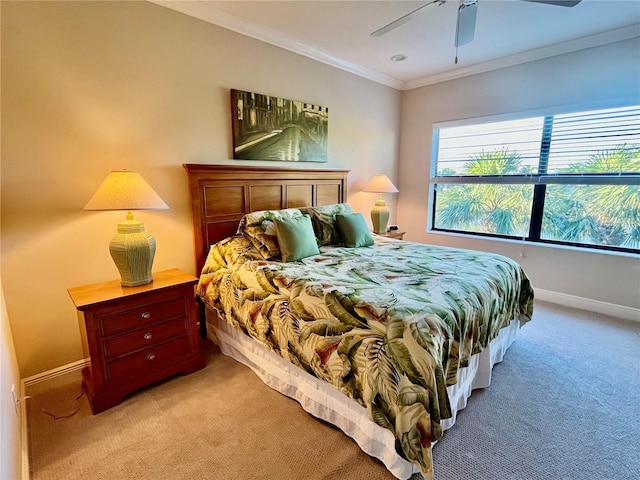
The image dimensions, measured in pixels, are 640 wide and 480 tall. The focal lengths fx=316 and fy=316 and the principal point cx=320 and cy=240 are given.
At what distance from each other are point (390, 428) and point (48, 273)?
2.33 m

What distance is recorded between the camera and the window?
314 cm

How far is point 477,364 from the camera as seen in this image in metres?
2.06

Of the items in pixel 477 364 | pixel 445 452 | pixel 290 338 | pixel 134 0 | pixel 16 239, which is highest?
pixel 134 0

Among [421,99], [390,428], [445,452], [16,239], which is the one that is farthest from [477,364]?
[421,99]

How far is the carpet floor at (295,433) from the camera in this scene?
1.53 metres

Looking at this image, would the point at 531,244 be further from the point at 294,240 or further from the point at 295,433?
the point at 295,433

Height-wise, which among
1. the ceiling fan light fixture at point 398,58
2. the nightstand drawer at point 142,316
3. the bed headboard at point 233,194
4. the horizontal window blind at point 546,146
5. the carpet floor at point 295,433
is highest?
the ceiling fan light fixture at point 398,58

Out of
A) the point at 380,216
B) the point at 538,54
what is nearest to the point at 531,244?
the point at 380,216

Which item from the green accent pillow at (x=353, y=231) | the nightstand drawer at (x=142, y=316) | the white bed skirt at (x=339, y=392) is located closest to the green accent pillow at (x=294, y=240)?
the green accent pillow at (x=353, y=231)

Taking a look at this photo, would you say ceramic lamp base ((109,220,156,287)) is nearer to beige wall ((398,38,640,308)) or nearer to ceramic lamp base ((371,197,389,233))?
ceramic lamp base ((371,197,389,233))

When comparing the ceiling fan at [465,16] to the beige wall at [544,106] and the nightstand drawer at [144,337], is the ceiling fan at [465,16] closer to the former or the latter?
the beige wall at [544,106]

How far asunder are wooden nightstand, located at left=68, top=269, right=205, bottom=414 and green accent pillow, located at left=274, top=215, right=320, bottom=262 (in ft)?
2.37

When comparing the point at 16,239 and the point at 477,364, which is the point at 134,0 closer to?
the point at 16,239

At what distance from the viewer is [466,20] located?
203cm
